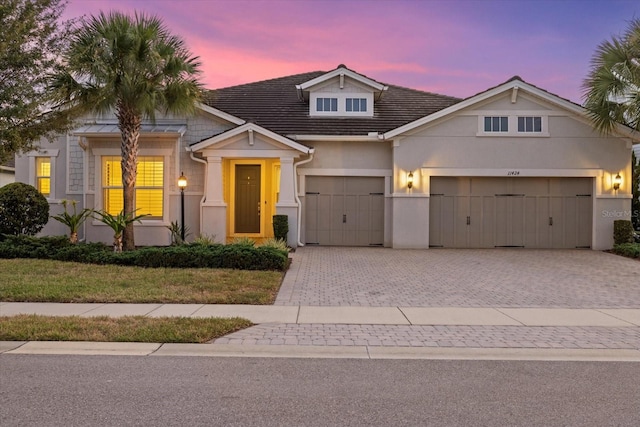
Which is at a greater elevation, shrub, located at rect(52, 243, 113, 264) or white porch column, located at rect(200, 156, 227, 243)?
white porch column, located at rect(200, 156, 227, 243)

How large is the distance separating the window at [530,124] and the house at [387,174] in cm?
3

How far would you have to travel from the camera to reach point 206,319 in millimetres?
7277

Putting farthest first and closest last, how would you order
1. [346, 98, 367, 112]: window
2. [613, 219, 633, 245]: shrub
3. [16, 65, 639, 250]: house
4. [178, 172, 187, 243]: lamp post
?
[346, 98, 367, 112]: window, [16, 65, 639, 250]: house, [613, 219, 633, 245]: shrub, [178, 172, 187, 243]: lamp post

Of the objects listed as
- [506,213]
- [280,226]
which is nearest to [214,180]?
[280,226]

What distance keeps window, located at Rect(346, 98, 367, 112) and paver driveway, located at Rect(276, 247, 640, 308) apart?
18.4ft

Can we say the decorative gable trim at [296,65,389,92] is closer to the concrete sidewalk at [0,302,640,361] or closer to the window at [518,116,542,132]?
the window at [518,116,542,132]

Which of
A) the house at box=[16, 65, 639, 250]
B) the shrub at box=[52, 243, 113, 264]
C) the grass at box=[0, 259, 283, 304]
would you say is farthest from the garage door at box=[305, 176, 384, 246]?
the shrub at box=[52, 243, 113, 264]

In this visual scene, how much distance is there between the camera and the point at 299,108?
19375 mm

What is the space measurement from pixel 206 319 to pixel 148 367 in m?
1.90

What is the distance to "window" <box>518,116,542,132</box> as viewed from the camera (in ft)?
56.4

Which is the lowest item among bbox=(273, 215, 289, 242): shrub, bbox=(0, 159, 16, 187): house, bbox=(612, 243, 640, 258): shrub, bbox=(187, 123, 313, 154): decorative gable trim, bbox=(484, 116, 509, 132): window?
bbox=(612, 243, 640, 258): shrub

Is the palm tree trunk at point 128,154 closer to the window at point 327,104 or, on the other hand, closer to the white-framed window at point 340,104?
the white-framed window at point 340,104

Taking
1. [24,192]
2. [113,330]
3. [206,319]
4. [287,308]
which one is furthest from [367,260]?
[24,192]

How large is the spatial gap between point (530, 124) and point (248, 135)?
32.1 ft
